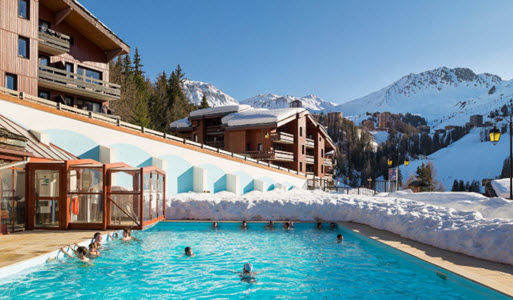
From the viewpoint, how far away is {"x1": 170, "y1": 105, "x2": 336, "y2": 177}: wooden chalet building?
40719mm

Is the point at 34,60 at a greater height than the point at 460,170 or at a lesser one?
greater

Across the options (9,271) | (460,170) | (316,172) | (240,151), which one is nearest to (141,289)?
(9,271)

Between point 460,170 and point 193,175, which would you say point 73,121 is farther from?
point 460,170

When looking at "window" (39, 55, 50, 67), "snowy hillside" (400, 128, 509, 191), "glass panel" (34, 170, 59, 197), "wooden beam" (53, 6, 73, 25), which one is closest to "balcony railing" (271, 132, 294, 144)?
"window" (39, 55, 50, 67)

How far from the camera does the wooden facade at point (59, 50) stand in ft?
71.3

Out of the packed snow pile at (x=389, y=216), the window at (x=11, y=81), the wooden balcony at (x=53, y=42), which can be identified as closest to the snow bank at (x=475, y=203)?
the packed snow pile at (x=389, y=216)

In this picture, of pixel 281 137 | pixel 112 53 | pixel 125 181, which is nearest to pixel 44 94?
pixel 112 53

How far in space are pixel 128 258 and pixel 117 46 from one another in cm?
2266

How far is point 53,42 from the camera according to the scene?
24.5 meters

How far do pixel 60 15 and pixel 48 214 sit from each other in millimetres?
17493

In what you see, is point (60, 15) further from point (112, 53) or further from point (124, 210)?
point (124, 210)

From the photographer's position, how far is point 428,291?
27.6ft

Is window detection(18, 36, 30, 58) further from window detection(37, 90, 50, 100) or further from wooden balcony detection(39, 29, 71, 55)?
window detection(37, 90, 50, 100)

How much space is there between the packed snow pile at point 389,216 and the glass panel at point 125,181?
5.34 metres
